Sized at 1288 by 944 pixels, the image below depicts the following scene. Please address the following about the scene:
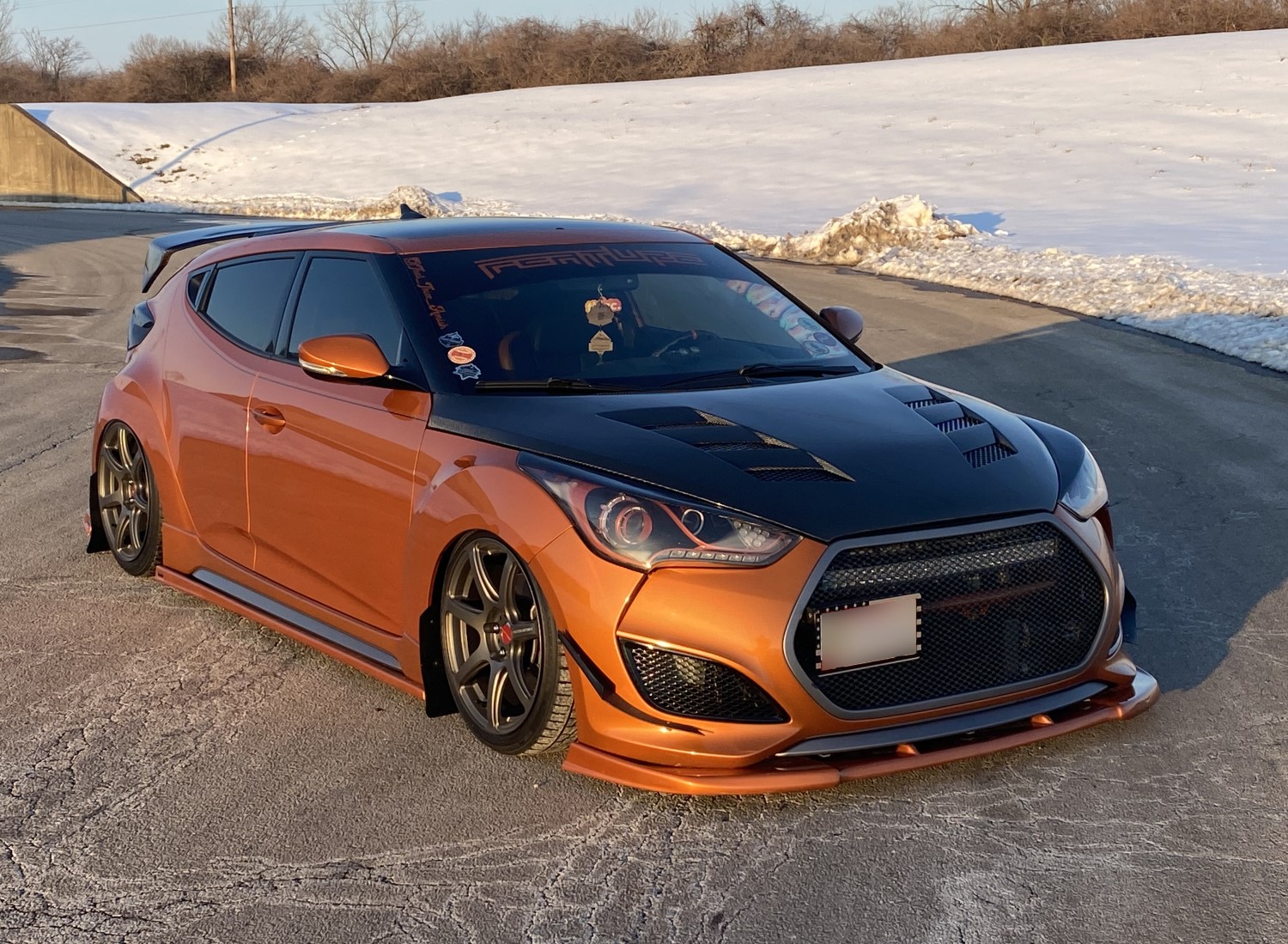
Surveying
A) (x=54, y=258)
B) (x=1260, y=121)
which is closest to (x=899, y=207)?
(x=54, y=258)

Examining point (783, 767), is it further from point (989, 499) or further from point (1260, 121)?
point (1260, 121)

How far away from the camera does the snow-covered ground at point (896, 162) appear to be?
67.8ft

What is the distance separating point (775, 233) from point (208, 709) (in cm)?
2551

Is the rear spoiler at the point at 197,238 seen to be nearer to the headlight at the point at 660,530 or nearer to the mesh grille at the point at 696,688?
the headlight at the point at 660,530

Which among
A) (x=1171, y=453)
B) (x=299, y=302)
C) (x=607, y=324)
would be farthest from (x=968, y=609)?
(x=1171, y=453)

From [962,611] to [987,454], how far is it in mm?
611

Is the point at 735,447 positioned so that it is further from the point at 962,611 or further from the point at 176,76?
the point at 176,76

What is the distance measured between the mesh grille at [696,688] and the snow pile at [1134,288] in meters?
9.26

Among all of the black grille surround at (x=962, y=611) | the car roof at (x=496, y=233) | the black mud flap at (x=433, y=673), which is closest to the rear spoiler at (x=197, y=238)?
the car roof at (x=496, y=233)

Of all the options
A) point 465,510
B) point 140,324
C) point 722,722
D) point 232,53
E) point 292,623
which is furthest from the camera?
point 232,53

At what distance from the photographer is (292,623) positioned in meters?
5.12

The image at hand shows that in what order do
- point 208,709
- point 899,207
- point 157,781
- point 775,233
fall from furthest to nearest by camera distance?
point 775,233
point 899,207
point 208,709
point 157,781

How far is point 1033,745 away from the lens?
4316mm

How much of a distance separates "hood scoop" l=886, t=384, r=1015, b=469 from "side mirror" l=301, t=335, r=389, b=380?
1.69 m
